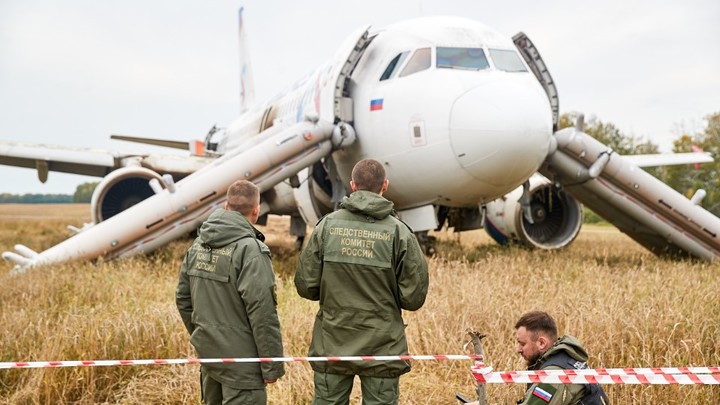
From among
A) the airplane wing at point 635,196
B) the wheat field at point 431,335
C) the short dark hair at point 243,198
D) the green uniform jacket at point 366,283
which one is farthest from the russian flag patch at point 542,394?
the airplane wing at point 635,196

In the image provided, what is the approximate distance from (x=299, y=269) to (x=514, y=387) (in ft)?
4.87

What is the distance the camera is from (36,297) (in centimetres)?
657

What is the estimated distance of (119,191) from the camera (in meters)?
11.8

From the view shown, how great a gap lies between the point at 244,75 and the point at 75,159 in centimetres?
1294

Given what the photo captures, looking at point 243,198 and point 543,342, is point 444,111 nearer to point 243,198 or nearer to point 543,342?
point 243,198

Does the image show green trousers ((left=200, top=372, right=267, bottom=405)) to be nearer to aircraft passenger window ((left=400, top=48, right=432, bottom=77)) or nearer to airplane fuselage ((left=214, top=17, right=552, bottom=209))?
airplane fuselage ((left=214, top=17, right=552, bottom=209))

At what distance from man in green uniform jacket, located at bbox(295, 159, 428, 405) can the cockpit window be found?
4.99 meters

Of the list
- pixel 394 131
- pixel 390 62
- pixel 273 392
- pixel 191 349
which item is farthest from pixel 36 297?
pixel 390 62

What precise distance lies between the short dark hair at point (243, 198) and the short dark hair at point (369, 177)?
1.77 feet

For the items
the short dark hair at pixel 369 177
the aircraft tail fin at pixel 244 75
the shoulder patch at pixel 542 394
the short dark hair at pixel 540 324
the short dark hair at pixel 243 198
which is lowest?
the shoulder patch at pixel 542 394

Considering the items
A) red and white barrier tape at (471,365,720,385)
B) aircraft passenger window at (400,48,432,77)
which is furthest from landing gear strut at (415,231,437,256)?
red and white barrier tape at (471,365,720,385)

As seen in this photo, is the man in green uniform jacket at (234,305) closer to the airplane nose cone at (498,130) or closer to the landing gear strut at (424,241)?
the airplane nose cone at (498,130)

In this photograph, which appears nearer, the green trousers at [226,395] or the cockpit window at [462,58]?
the green trousers at [226,395]

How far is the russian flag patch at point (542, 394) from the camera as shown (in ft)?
8.73
